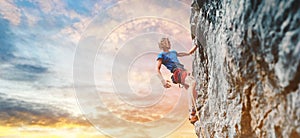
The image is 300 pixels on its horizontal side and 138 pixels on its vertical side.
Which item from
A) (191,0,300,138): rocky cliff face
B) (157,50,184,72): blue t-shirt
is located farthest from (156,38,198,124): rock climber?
(191,0,300,138): rocky cliff face

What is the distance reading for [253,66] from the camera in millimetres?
6293

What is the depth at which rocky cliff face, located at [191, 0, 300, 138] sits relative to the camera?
16.1 ft

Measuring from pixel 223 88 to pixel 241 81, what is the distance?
1.40 m

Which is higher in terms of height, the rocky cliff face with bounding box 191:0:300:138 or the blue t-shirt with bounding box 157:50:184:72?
the blue t-shirt with bounding box 157:50:184:72

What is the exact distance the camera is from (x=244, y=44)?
6.38 meters

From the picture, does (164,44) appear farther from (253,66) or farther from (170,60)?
(253,66)

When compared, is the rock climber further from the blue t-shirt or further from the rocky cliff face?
the rocky cliff face

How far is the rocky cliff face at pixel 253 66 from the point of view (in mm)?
4918

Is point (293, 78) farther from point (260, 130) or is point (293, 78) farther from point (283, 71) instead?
point (260, 130)

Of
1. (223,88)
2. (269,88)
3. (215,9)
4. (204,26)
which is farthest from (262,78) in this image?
(204,26)

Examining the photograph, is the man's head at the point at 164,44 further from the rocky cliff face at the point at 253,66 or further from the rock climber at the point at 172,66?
the rocky cliff face at the point at 253,66

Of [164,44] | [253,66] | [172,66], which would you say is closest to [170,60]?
[172,66]

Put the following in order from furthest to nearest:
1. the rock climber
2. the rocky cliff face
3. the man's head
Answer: the man's head < the rock climber < the rocky cliff face

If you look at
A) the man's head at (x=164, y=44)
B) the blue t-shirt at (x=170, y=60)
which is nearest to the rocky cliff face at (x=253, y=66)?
the blue t-shirt at (x=170, y=60)
